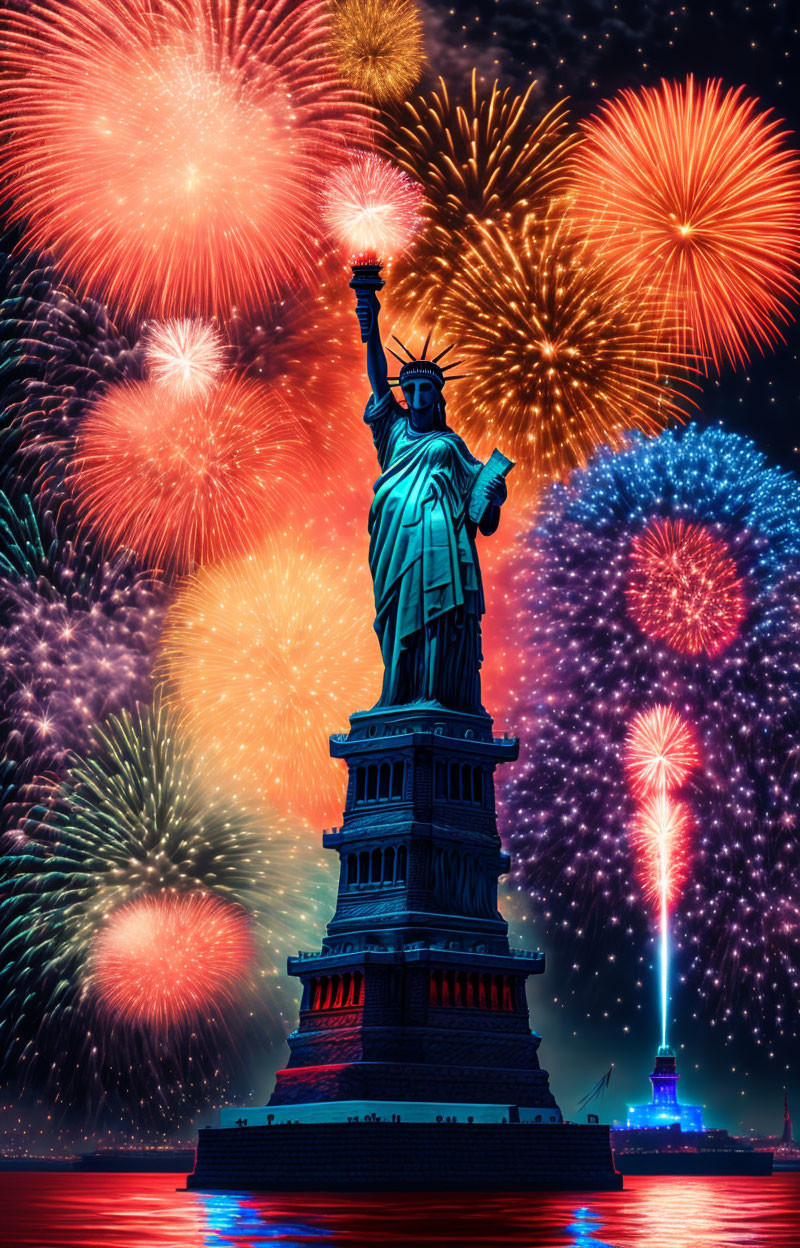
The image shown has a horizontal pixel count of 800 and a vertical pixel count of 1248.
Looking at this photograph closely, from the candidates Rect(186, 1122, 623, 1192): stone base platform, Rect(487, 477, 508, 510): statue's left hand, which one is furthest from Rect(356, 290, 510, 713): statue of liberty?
Rect(186, 1122, 623, 1192): stone base platform

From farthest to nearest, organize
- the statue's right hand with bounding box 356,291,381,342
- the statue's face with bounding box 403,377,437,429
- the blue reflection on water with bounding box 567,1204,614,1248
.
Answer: the statue's face with bounding box 403,377,437,429
the statue's right hand with bounding box 356,291,381,342
the blue reflection on water with bounding box 567,1204,614,1248

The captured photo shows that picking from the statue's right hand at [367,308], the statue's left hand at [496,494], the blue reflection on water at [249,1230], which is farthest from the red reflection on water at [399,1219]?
the statue's right hand at [367,308]

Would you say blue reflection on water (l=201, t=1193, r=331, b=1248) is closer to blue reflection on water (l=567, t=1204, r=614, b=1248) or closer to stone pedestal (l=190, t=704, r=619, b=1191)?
blue reflection on water (l=567, t=1204, r=614, b=1248)

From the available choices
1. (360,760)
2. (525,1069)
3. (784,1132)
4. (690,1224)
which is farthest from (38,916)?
(784,1132)

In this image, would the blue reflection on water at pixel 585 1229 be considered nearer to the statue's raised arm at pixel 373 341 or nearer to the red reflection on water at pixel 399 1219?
the red reflection on water at pixel 399 1219

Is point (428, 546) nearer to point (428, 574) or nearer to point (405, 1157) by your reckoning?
point (428, 574)
